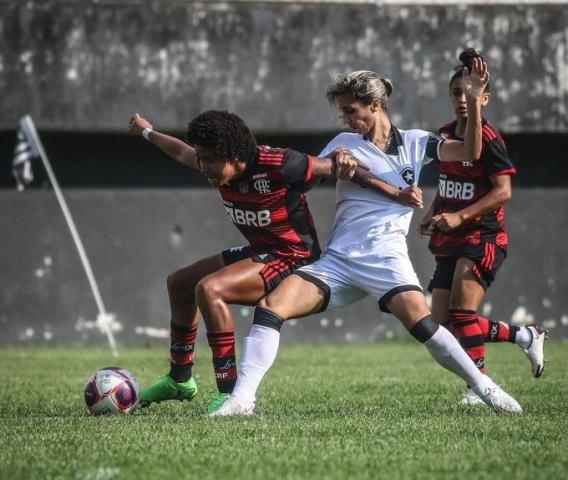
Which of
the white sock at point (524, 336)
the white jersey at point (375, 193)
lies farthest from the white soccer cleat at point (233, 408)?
the white sock at point (524, 336)

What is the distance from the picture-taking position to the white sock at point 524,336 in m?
9.34

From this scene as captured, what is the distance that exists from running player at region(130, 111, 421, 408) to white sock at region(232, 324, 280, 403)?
0.25 metres

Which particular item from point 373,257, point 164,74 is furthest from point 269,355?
point 164,74

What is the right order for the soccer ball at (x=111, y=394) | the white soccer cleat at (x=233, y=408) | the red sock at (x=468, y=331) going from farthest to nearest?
the red sock at (x=468, y=331) → the soccer ball at (x=111, y=394) → the white soccer cleat at (x=233, y=408)

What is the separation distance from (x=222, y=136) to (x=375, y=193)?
1076 millimetres

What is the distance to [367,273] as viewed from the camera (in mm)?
7348

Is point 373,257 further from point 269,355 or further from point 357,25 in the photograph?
point 357,25

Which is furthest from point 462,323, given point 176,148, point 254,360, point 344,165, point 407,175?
point 176,148

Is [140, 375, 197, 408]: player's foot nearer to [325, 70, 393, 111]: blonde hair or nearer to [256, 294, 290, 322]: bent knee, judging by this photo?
[256, 294, 290, 322]: bent knee

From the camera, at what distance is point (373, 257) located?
24.1ft

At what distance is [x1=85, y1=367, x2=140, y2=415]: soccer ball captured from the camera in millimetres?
7684

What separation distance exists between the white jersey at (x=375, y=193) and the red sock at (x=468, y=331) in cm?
146

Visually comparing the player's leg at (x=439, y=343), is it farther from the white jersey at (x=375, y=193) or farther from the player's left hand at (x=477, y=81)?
the player's left hand at (x=477, y=81)

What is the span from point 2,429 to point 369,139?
2924mm
